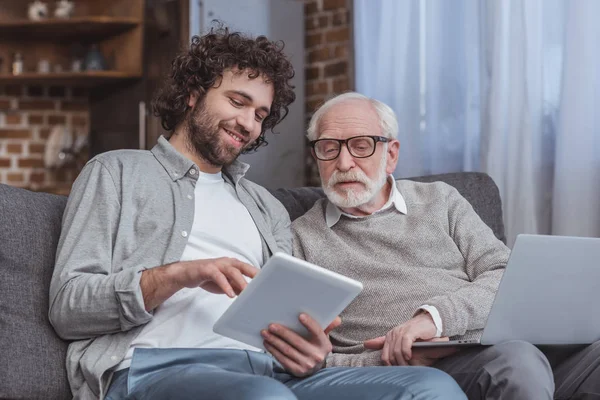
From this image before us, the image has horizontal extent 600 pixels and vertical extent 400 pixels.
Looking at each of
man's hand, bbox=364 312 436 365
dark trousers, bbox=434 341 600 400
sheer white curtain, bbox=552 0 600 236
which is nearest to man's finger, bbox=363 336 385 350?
man's hand, bbox=364 312 436 365

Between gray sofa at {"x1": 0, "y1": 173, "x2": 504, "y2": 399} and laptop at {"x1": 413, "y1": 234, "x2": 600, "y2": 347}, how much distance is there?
2.51 ft

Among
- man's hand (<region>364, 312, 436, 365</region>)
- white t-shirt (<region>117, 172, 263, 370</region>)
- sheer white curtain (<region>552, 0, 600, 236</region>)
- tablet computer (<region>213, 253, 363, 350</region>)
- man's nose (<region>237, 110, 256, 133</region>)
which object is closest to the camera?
tablet computer (<region>213, 253, 363, 350</region>)

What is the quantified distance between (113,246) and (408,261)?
2.54 ft

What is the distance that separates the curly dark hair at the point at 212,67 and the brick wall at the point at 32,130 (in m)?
2.69

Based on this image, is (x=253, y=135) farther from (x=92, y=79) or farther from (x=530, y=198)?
(x=92, y=79)

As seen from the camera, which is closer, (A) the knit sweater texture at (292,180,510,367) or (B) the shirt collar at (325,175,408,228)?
(A) the knit sweater texture at (292,180,510,367)

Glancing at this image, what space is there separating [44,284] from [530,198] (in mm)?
1846

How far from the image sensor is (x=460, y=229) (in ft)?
7.46

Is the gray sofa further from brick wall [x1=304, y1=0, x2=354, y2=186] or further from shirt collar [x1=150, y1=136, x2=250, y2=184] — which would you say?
brick wall [x1=304, y1=0, x2=354, y2=186]

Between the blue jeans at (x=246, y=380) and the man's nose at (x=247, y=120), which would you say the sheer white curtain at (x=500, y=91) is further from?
the blue jeans at (x=246, y=380)

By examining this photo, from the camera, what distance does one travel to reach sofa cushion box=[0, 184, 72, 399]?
1.75 meters

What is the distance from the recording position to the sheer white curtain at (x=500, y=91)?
293cm

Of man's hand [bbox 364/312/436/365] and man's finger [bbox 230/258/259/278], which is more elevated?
man's finger [bbox 230/258/259/278]

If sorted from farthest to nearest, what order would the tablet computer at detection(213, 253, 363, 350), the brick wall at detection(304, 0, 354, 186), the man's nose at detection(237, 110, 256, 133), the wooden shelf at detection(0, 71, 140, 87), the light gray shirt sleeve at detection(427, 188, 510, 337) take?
the wooden shelf at detection(0, 71, 140, 87)
the brick wall at detection(304, 0, 354, 186)
the man's nose at detection(237, 110, 256, 133)
the light gray shirt sleeve at detection(427, 188, 510, 337)
the tablet computer at detection(213, 253, 363, 350)
